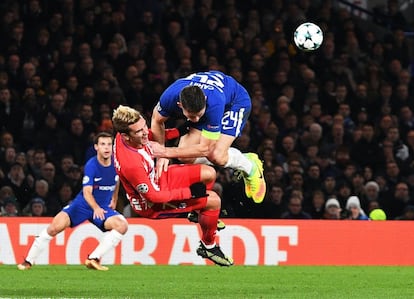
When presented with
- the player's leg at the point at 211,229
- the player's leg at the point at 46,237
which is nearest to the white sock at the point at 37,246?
the player's leg at the point at 46,237

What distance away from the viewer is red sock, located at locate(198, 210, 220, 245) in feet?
35.5

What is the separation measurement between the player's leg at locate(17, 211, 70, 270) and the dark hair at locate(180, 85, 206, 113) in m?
4.42

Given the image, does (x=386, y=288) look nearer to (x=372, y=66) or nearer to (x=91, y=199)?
(x=91, y=199)

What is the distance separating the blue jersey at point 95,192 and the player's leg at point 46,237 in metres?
0.09

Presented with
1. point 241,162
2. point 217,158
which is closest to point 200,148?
point 217,158

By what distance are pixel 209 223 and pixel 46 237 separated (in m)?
3.94

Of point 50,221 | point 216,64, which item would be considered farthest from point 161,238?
point 216,64

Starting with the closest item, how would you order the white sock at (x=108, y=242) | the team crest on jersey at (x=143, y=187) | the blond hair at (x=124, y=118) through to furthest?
1. the blond hair at (x=124, y=118)
2. the team crest on jersey at (x=143, y=187)
3. the white sock at (x=108, y=242)

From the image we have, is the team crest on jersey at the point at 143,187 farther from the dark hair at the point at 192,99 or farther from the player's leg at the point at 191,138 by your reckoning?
the player's leg at the point at 191,138

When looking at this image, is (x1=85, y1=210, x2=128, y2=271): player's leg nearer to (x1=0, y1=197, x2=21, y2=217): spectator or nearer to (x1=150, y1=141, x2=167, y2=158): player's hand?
(x1=0, y1=197, x2=21, y2=217): spectator

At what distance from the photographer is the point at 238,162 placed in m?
11.5

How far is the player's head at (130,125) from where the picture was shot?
10.1 metres

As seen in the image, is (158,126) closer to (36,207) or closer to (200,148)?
(200,148)

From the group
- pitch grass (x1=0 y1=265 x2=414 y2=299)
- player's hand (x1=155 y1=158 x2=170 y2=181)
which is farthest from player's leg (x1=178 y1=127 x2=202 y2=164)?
pitch grass (x1=0 y1=265 x2=414 y2=299)
